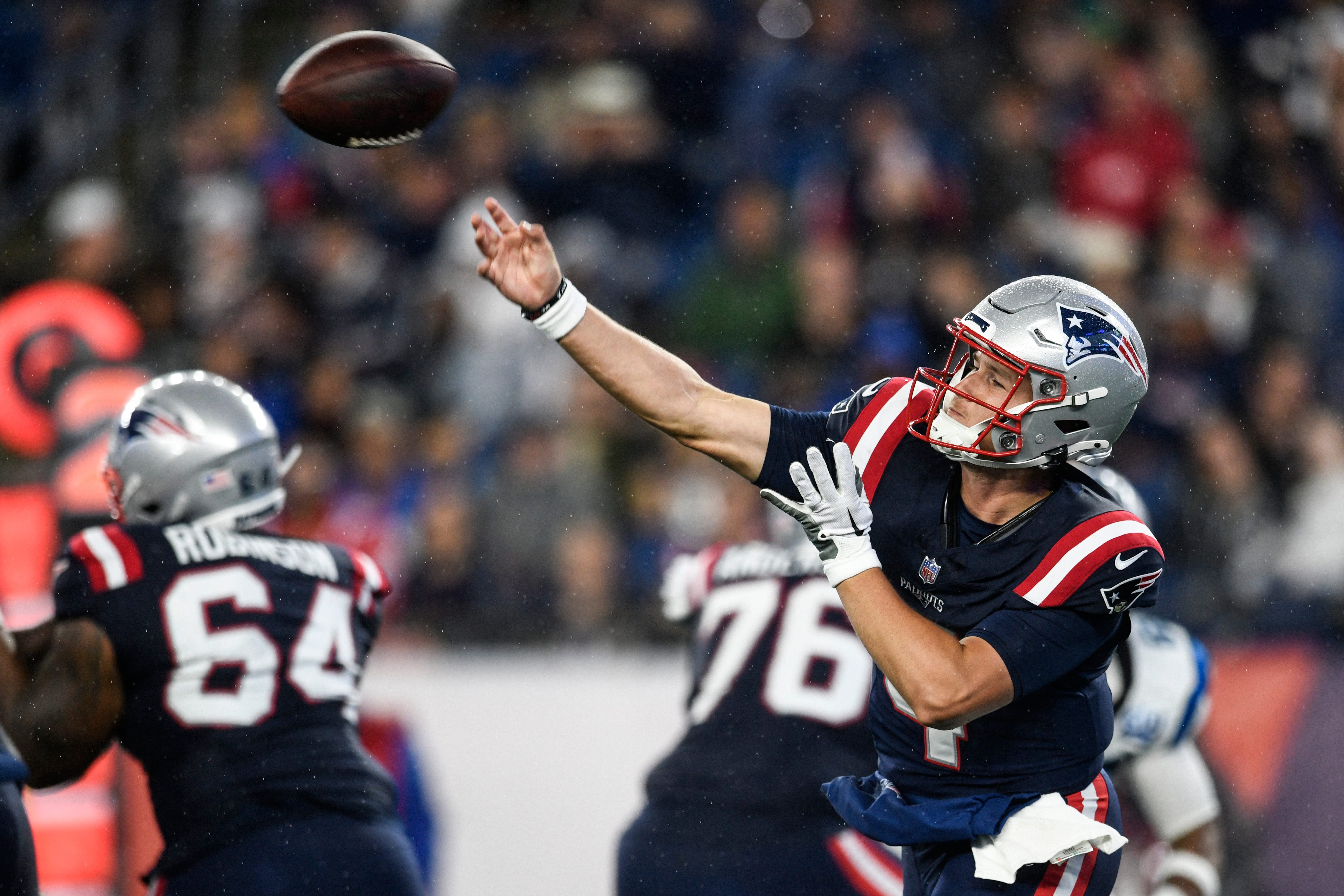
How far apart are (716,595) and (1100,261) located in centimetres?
458

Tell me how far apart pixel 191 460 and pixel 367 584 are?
61 centimetres

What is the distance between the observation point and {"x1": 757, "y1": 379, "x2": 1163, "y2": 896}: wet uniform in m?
3.20

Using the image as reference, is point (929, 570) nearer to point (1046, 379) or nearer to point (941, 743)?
point (941, 743)

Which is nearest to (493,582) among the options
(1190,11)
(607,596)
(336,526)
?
(607,596)

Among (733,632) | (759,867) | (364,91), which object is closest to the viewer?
(364,91)

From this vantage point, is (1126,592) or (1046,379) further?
(1046,379)

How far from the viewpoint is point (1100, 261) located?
8.25 meters

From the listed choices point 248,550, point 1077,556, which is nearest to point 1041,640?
point 1077,556

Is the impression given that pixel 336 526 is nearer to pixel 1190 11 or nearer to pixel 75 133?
pixel 75 133

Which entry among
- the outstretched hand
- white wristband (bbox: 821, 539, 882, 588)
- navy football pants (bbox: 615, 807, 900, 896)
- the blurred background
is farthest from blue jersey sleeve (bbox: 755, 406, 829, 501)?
the blurred background

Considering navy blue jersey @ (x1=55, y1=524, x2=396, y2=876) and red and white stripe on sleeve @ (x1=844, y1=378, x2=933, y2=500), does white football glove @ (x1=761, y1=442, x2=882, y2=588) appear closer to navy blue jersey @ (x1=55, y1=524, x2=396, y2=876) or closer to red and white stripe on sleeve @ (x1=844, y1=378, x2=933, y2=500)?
red and white stripe on sleeve @ (x1=844, y1=378, x2=933, y2=500)

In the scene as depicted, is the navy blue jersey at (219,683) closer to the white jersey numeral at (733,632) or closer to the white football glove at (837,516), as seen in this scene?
the white jersey numeral at (733,632)

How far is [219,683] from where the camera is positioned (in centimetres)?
390

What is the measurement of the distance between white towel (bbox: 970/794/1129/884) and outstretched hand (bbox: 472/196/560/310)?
157 cm
